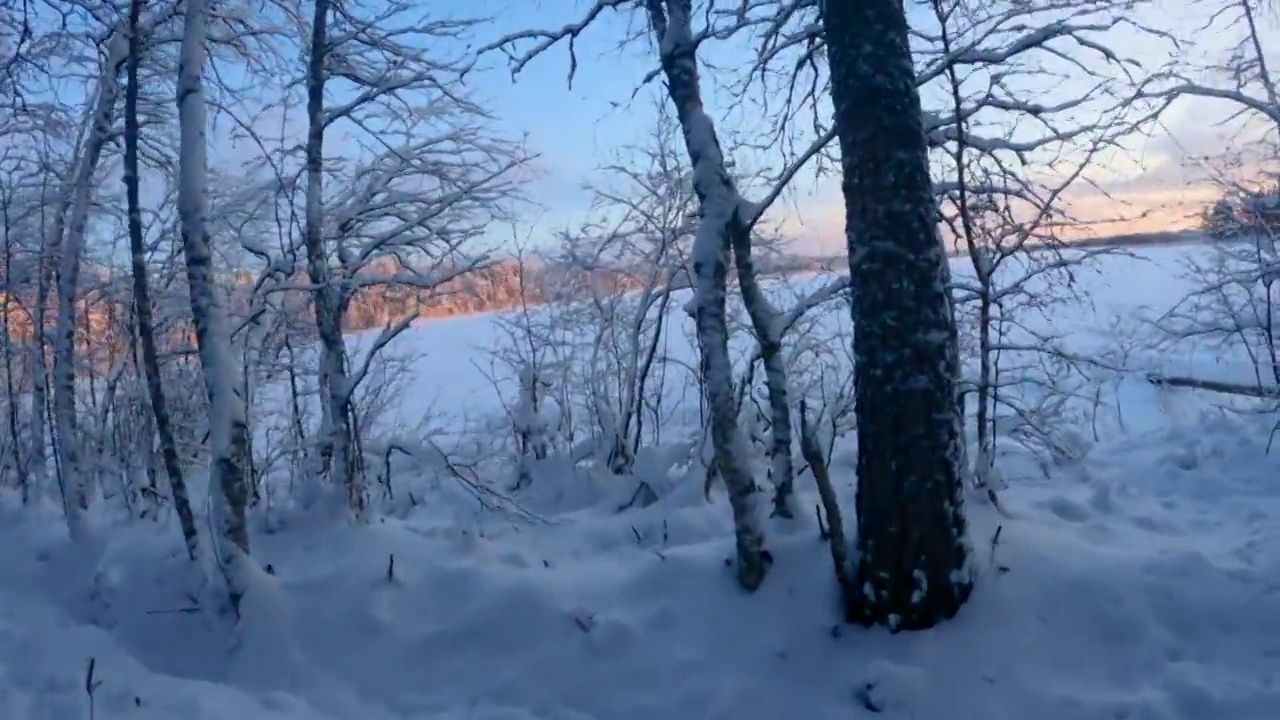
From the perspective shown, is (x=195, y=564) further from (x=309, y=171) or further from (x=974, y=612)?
(x=974, y=612)

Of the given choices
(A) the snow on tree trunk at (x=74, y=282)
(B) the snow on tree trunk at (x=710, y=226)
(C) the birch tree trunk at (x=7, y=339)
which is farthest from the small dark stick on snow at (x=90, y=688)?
(C) the birch tree trunk at (x=7, y=339)

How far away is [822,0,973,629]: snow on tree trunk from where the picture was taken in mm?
5273

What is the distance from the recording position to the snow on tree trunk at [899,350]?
5273 mm

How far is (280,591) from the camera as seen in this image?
22.9ft

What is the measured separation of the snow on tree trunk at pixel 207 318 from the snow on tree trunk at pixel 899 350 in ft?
14.9

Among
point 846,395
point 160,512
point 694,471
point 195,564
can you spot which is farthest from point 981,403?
point 160,512

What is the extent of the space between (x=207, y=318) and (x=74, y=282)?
14.3ft

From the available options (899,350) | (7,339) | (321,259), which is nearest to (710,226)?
(899,350)

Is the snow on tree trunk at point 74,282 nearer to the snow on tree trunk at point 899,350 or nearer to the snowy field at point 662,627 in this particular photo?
the snowy field at point 662,627

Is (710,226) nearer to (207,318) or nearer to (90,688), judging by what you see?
(207,318)

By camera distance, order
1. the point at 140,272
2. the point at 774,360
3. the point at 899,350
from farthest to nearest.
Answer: the point at 140,272 → the point at 774,360 → the point at 899,350

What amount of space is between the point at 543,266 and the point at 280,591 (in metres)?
10.1

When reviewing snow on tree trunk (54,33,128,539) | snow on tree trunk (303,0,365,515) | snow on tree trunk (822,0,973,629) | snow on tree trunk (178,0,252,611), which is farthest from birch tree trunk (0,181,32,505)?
snow on tree trunk (822,0,973,629)

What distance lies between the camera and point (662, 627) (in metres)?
6.14
